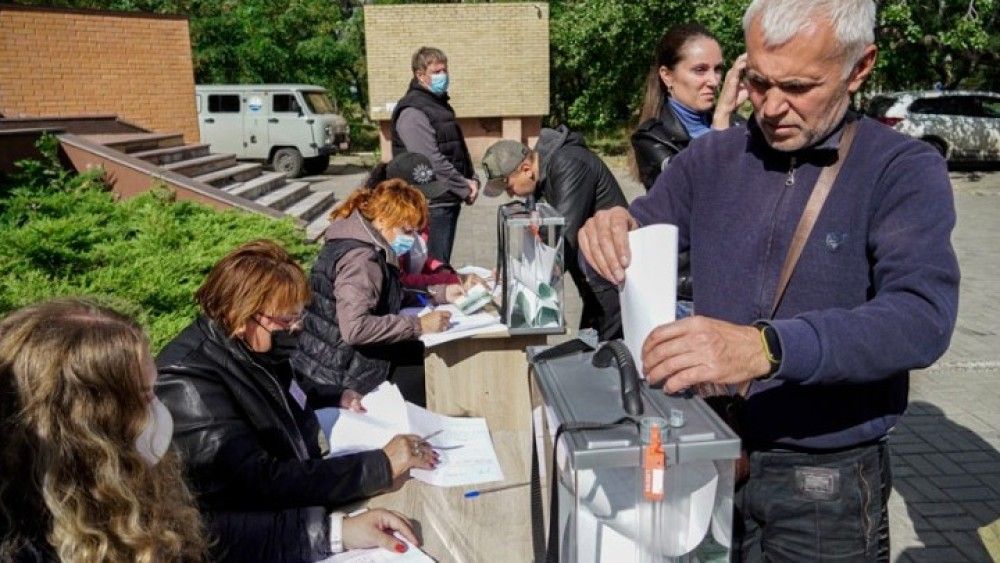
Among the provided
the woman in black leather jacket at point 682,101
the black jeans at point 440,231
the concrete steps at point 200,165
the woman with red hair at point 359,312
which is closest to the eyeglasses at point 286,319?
the woman with red hair at point 359,312

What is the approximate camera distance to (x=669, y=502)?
113 centimetres

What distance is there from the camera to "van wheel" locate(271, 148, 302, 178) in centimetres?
1736

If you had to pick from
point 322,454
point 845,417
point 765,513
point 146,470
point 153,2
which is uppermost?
point 153,2

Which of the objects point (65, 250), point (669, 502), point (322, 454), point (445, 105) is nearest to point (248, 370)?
point (322, 454)

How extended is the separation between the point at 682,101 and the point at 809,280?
203 cm

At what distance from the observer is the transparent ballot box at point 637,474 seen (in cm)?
107

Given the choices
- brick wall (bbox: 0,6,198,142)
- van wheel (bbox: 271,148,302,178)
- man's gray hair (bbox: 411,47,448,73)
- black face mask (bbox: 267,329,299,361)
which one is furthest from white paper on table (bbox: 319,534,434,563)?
van wheel (bbox: 271,148,302,178)

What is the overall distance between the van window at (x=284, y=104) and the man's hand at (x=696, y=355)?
1701 cm

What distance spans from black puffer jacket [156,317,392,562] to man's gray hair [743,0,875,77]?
1.51 metres

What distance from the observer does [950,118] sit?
16156mm

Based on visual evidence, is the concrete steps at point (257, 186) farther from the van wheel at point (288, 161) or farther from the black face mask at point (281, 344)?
the black face mask at point (281, 344)

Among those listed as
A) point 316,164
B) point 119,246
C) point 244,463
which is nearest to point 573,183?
point 244,463

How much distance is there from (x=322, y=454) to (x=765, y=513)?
152 centimetres

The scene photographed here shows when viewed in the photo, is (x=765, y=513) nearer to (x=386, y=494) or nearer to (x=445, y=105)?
(x=386, y=494)
